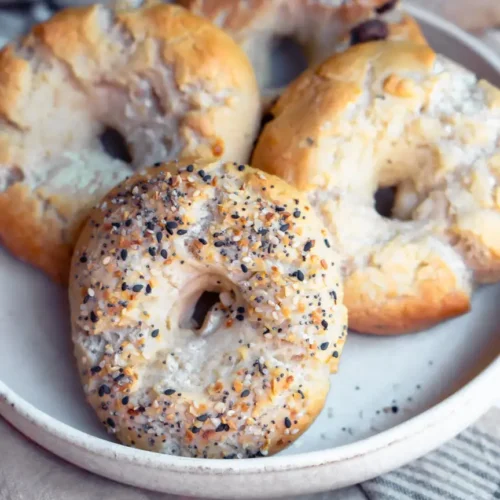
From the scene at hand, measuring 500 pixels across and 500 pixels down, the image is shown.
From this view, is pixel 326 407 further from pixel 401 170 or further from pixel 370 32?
pixel 370 32

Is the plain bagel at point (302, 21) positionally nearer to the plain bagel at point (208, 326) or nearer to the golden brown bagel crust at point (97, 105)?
the golden brown bagel crust at point (97, 105)

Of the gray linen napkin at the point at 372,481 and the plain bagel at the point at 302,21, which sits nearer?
the gray linen napkin at the point at 372,481

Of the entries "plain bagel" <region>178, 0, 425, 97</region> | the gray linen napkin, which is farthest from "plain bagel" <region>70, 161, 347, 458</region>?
"plain bagel" <region>178, 0, 425, 97</region>

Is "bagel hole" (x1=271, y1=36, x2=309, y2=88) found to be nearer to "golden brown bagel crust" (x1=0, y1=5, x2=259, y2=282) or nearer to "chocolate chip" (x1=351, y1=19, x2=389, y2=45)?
"chocolate chip" (x1=351, y1=19, x2=389, y2=45)

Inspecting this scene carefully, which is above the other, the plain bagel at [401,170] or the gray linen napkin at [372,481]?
the plain bagel at [401,170]

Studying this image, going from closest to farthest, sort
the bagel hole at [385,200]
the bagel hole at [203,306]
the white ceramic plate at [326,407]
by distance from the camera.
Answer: the white ceramic plate at [326,407] → the bagel hole at [203,306] → the bagel hole at [385,200]

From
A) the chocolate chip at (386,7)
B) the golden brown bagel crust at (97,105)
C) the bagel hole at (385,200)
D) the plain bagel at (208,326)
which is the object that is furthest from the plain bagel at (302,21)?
the plain bagel at (208,326)

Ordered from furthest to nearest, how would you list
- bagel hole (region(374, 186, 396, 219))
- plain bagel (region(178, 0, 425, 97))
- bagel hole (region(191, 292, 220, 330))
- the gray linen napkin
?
plain bagel (region(178, 0, 425, 97)) → bagel hole (region(374, 186, 396, 219)) → bagel hole (region(191, 292, 220, 330)) → the gray linen napkin
